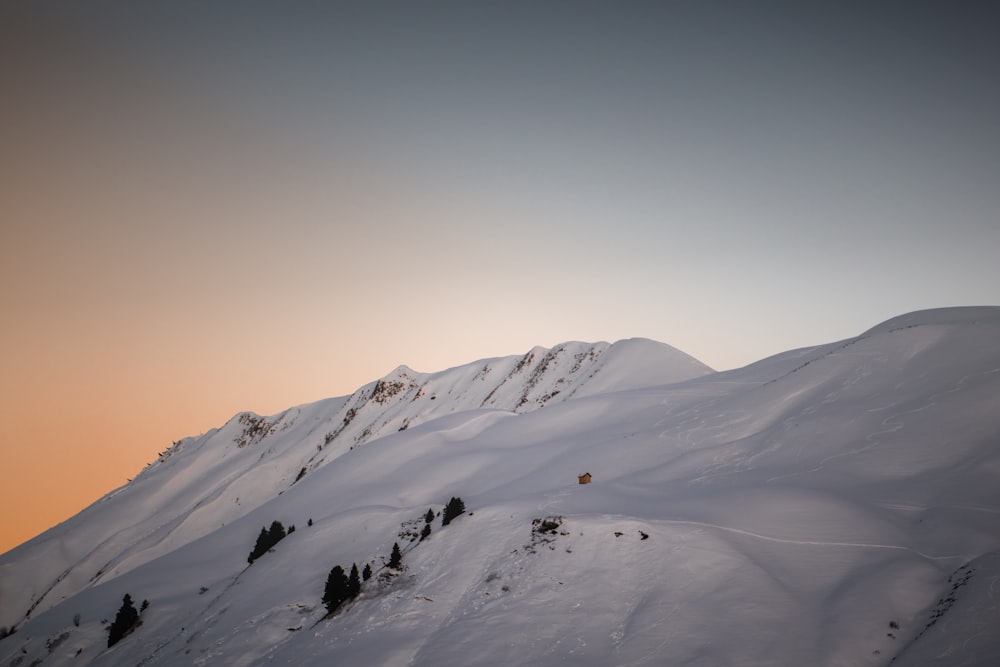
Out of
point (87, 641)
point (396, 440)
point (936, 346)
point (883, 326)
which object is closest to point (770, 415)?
point (936, 346)

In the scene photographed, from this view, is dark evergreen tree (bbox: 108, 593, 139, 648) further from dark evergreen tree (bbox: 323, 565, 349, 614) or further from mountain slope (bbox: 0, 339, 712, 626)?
mountain slope (bbox: 0, 339, 712, 626)

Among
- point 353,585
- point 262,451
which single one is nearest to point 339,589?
point 353,585

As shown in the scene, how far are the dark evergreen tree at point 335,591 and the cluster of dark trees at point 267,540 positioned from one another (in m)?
18.2

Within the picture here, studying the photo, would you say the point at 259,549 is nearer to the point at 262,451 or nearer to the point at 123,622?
the point at 123,622

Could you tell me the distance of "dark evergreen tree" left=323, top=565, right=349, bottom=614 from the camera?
2539 centimetres

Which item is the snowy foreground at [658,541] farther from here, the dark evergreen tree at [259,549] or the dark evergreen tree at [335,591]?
the dark evergreen tree at [259,549]

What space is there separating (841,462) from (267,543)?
1895 inches

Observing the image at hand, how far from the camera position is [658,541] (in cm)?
2284

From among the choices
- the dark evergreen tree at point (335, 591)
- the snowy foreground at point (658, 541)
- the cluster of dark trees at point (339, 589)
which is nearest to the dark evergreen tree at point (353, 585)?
the cluster of dark trees at point (339, 589)

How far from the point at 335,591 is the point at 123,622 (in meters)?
22.8

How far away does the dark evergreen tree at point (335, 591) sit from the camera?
83.3 ft

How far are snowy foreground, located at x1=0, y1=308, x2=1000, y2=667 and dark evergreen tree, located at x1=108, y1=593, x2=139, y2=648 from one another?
64cm

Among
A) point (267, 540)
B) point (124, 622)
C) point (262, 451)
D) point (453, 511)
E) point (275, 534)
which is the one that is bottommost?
point (124, 622)

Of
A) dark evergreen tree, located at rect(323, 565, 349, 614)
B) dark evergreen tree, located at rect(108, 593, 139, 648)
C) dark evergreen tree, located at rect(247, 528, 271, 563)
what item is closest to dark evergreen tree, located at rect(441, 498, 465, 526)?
dark evergreen tree, located at rect(323, 565, 349, 614)
